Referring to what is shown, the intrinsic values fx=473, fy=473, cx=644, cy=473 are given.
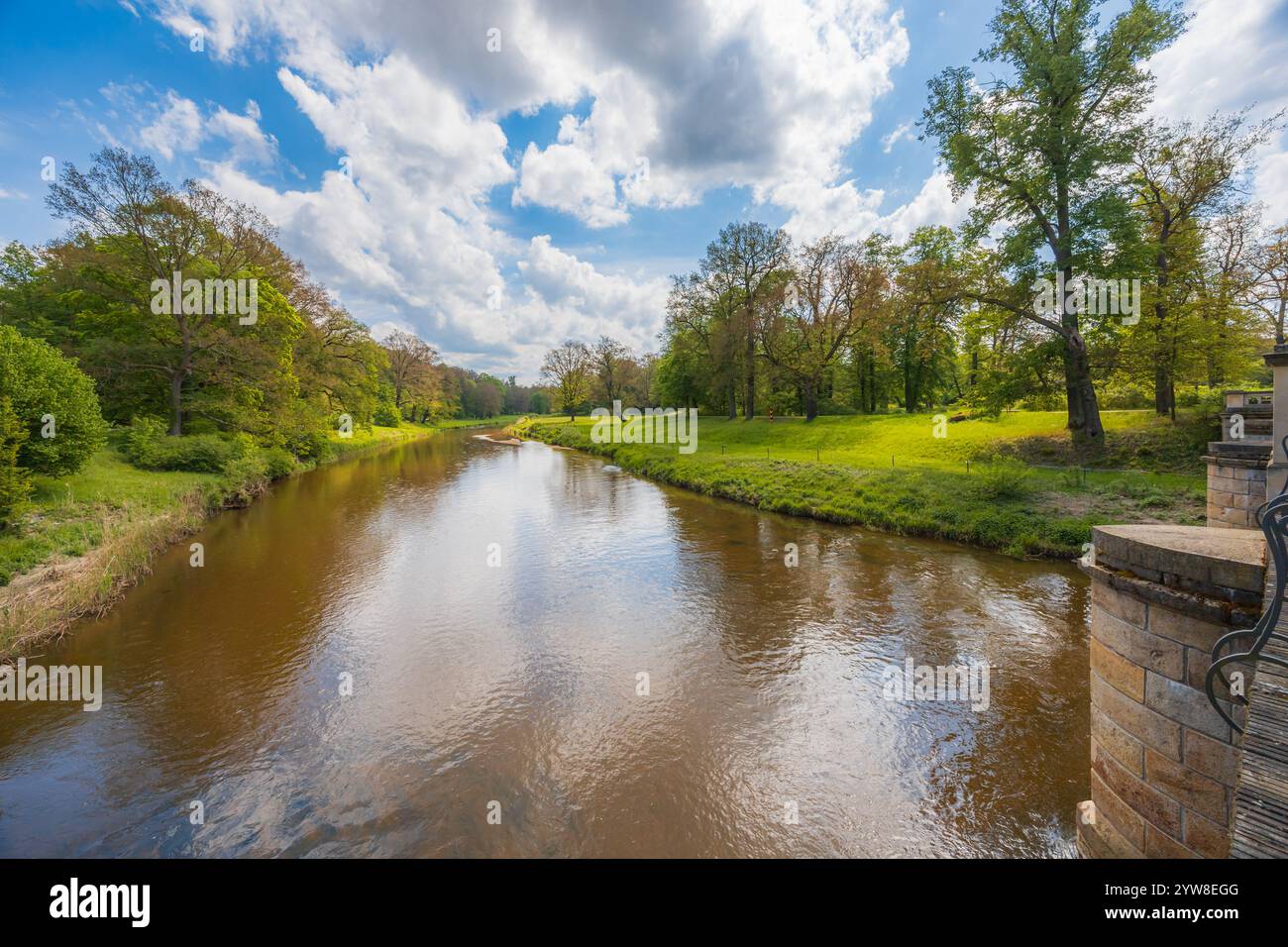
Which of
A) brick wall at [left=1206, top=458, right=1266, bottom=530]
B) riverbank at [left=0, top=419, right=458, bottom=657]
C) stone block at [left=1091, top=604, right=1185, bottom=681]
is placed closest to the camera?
stone block at [left=1091, top=604, right=1185, bottom=681]

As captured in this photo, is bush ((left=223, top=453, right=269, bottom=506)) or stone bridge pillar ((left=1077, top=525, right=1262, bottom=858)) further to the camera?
bush ((left=223, top=453, right=269, bottom=506))

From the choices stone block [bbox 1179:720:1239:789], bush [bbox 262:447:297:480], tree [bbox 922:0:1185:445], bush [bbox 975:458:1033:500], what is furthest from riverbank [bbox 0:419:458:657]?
tree [bbox 922:0:1185:445]

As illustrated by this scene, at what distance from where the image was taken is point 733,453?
26.0 meters

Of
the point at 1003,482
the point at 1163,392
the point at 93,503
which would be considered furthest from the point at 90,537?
the point at 1163,392

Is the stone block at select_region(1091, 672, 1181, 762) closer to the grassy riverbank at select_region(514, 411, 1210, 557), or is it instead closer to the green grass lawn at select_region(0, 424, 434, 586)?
the grassy riverbank at select_region(514, 411, 1210, 557)

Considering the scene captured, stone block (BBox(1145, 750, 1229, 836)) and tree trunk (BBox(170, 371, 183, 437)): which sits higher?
tree trunk (BBox(170, 371, 183, 437))

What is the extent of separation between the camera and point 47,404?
412 inches

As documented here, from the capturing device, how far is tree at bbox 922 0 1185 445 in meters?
14.8

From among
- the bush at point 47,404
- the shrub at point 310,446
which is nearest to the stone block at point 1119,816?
Result: the bush at point 47,404

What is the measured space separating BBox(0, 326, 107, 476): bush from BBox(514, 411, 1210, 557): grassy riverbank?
755 inches

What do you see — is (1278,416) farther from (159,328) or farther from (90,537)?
(159,328)

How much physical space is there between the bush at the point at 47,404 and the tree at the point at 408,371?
51777 millimetres

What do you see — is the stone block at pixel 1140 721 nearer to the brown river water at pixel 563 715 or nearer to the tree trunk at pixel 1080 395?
the brown river water at pixel 563 715
